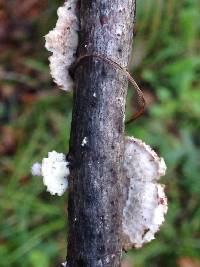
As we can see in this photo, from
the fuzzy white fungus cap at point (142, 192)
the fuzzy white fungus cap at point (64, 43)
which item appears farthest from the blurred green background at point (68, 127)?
the fuzzy white fungus cap at point (64, 43)

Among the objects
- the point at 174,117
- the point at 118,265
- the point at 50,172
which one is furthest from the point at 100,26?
the point at 174,117

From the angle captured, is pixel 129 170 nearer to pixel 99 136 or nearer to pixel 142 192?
pixel 142 192

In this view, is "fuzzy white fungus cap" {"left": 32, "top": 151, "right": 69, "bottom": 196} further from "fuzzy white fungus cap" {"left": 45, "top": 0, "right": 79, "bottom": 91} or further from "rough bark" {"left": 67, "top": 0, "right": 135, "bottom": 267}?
"fuzzy white fungus cap" {"left": 45, "top": 0, "right": 79, "bottom": 91}

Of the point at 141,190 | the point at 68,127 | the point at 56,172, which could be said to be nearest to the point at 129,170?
the point at 141,190

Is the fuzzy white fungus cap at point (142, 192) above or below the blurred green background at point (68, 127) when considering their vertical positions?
below

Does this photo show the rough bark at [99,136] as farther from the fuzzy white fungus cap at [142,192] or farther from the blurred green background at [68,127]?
the blurred green background at [68,127]

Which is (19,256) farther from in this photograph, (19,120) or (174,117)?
(174,117)
